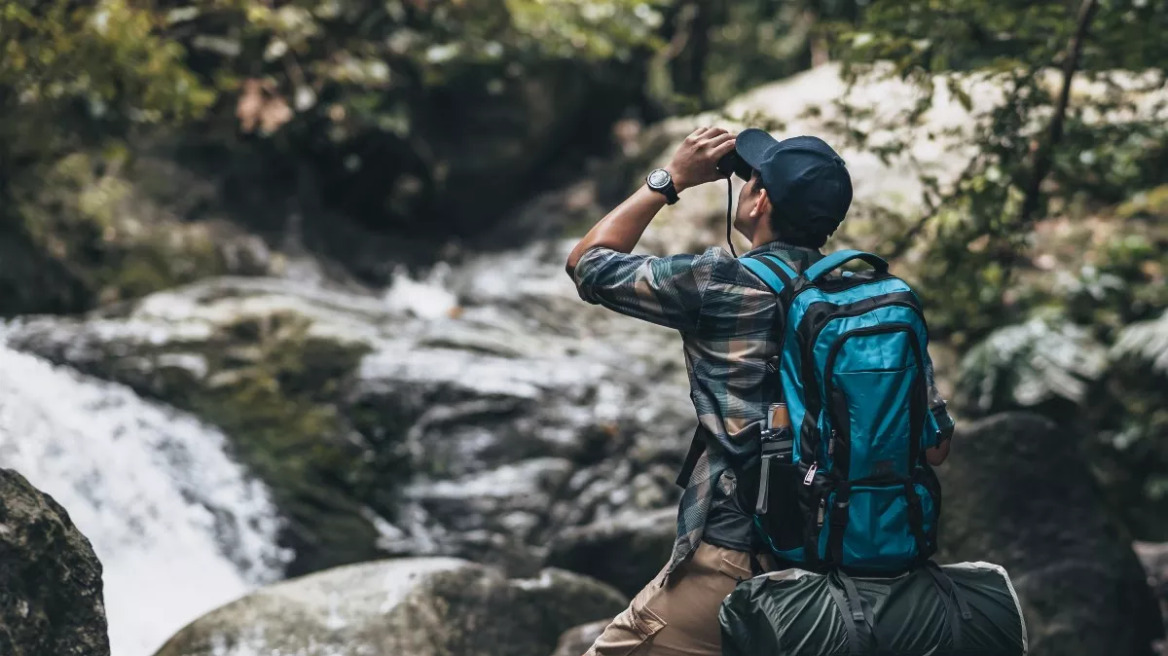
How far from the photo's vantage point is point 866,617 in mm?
2682

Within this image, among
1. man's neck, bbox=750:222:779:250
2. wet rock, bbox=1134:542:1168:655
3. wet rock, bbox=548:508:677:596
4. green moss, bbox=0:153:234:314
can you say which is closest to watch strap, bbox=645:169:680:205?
man's neck, bbox=750:222:779:250

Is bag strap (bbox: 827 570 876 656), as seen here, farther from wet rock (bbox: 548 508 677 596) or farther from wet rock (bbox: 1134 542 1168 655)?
wet rock (bbox: 1134 542 1168 655)

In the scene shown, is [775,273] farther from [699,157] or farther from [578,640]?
[578,640]

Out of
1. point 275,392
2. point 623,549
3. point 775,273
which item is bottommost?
point 623,549

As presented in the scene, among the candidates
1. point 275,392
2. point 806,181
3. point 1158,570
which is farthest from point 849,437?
point 275,392

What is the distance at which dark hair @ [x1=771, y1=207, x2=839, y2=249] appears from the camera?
291cm

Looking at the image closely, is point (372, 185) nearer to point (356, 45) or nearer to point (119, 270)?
point (356, 45)

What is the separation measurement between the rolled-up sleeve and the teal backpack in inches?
8.6

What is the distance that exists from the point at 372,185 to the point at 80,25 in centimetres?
695

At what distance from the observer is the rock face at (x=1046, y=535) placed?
579 centimetres

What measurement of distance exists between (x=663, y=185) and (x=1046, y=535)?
3969mm

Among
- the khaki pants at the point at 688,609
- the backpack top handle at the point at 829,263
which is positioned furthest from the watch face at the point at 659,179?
the khaki pants at the point at 688,609

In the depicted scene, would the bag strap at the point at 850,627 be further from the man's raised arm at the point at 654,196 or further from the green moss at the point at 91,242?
the green moss at the point at 91,242

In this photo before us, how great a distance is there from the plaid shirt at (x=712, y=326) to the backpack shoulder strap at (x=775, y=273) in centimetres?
2
